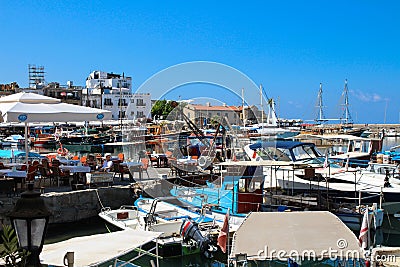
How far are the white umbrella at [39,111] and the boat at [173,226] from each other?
310 cm

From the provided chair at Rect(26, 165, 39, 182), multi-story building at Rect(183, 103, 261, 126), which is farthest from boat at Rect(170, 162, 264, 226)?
multi-story building at Rect(183, 103, 261, 126)

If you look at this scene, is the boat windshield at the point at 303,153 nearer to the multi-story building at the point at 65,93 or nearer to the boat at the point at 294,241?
the boat at the point at 294,241

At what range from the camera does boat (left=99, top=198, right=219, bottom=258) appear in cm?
1137

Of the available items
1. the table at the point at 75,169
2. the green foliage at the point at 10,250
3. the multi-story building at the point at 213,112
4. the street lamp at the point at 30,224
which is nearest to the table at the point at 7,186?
the table at the point at 75,169

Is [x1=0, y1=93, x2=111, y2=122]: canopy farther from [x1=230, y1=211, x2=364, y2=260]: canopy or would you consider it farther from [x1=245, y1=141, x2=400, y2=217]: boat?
[x1=230, y1=211, x2=364, y2=260]: canopy

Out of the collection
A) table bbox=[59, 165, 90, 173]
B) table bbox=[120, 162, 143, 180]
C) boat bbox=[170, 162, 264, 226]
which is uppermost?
table bbox=[59, 165, 90, 173]

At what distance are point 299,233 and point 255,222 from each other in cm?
73

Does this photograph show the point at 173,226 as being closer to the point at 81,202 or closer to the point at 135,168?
the point at 81,202

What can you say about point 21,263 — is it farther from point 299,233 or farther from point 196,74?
point 196,74

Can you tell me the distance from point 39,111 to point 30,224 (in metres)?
10.3

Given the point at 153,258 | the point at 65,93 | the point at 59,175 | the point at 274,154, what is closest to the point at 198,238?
the point at 153,258

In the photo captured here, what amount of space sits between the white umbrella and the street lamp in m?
9.39

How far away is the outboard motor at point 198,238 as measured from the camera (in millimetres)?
11281

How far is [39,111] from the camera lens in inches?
521
